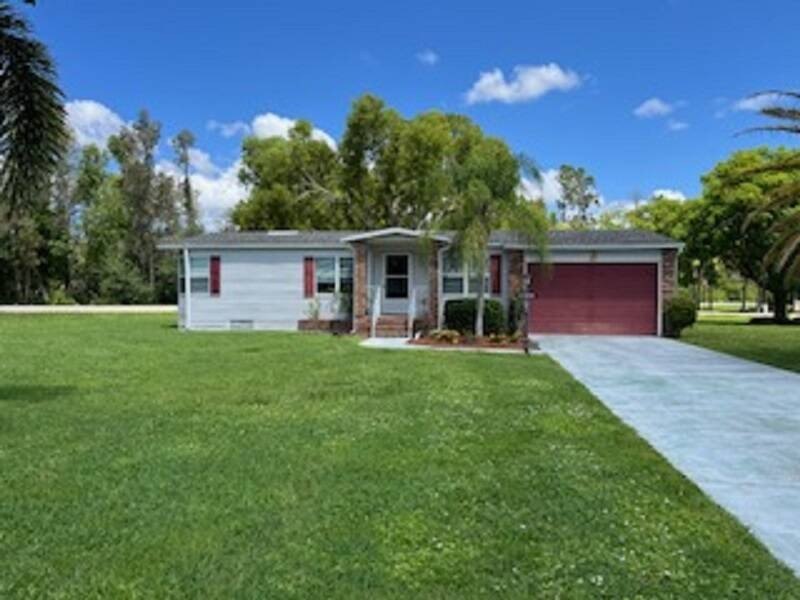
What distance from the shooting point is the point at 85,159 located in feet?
167

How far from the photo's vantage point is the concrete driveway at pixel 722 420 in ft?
16.1

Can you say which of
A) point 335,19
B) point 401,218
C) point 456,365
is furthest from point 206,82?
point 456,365

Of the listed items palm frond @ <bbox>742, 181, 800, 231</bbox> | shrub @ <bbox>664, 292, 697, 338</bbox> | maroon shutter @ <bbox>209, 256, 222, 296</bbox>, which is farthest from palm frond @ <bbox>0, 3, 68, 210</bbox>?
shrub @ <bbox>664, 292, 697, 338</bbox>

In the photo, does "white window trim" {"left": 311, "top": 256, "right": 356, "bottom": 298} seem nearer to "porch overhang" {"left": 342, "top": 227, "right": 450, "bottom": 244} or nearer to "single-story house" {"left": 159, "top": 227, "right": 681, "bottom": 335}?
"single-story house" {"left": 159, "top": 227, "right": 681, "bottom": 335}

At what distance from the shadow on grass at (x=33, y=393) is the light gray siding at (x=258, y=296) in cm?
1249

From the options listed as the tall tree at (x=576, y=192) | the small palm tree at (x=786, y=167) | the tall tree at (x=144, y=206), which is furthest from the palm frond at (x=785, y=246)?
the tall tree at (x=576, y=192)

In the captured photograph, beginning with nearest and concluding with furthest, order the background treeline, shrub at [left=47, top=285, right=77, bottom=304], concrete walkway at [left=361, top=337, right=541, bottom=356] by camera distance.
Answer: concrete walkway at [left=361, top=337, right=541, bottom=356] < the background treeline < shrub at [left=47, top=285, right=77, bottom=304]

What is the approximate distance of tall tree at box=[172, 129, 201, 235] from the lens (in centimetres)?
5412

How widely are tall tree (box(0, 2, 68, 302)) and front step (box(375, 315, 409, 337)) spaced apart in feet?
43.0

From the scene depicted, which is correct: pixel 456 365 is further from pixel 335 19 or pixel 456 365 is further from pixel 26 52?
pixel 335 19

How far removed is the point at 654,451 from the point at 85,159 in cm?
5182

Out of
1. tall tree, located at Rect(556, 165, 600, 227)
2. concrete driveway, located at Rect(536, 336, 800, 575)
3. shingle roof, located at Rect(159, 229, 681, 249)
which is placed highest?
tall tree, located at Rect(556, 165, 600, 227)

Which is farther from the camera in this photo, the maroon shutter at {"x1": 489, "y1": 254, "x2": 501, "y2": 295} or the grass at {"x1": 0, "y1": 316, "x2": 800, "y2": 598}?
the maroon shutter at {"x1": 489, "y1": 254, "x2": 501, "y2": 295}

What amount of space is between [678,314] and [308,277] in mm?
10810
